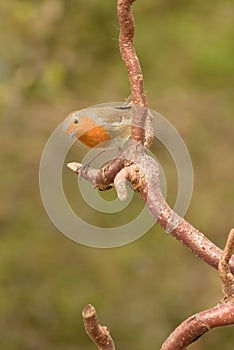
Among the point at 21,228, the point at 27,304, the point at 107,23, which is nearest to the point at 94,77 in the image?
the point at 107,23

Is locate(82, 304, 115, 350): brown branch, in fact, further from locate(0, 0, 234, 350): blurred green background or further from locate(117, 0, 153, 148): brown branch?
locate(0, 0, 234, 350): blurred green background

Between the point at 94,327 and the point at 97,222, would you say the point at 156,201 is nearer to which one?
the point at 94,327

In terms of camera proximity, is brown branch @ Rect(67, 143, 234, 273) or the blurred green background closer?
brown branch @ Rect(67, 143, 234, 273)

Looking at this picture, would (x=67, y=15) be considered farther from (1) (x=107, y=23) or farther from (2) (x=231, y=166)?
(2) (x=231, y=166)

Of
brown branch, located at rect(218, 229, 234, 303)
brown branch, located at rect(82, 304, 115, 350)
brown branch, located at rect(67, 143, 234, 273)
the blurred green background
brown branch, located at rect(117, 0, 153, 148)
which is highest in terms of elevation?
the blurred green background

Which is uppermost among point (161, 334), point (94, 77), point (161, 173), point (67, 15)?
point (67, 15)

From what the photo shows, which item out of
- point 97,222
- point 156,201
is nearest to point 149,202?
point 156,201

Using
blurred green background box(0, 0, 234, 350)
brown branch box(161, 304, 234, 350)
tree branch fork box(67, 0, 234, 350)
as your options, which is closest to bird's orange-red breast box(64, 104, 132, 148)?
tree branch fork box(67, 0, 234, 350)
